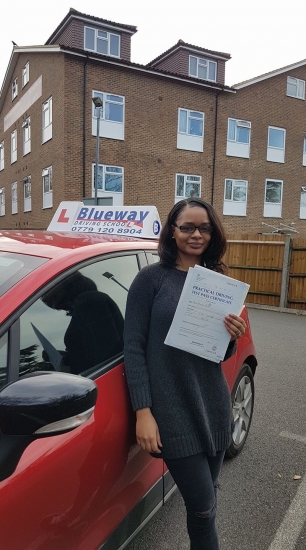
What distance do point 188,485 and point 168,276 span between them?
844mm

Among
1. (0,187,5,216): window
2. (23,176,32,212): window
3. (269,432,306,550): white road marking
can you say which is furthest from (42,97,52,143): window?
(269,432,306,550): white road marking

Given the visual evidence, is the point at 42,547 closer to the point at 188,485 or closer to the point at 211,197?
the point at 188,485

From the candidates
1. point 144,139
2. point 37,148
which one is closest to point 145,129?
point 144,139

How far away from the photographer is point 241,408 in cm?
302

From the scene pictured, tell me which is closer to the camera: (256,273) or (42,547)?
(42,547)

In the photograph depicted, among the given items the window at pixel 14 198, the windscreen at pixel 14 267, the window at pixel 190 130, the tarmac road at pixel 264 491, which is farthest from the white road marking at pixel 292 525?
the window at pixel 14 198

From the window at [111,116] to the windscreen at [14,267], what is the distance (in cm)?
1602

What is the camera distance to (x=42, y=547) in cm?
121

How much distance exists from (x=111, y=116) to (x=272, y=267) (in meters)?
10.6

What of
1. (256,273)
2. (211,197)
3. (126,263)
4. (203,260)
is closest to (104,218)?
(126,263)

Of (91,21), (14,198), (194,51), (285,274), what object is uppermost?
(91,21)

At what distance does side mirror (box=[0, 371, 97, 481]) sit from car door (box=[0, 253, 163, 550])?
141 millimetres

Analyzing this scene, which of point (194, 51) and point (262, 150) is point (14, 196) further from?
point (262, 150)

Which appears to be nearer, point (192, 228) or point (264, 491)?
point (192, 228)
